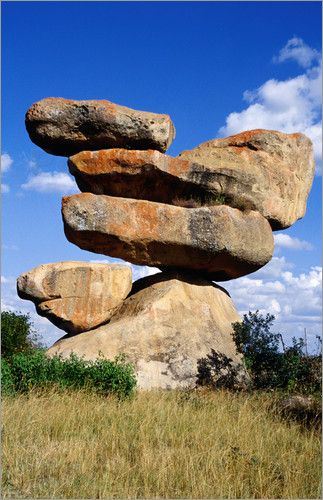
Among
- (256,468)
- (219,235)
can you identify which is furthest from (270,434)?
(219,235)

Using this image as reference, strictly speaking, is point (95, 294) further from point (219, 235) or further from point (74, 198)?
point (219, 235)

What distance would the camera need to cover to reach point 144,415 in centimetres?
1123

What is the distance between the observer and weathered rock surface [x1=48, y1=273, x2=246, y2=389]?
15.3 m

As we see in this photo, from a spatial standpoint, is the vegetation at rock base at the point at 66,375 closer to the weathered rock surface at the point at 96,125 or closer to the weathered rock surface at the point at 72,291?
the weathered rock surface at the point at 72,291

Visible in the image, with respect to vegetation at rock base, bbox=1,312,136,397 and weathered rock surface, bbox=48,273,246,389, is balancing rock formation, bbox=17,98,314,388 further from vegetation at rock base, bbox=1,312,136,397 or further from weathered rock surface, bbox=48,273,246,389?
vegetation at rock base, bbox=1,312,136,397

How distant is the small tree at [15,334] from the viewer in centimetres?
2047

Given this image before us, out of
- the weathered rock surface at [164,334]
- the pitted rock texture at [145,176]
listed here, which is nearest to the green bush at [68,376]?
the weathered rock surface at [164,334]

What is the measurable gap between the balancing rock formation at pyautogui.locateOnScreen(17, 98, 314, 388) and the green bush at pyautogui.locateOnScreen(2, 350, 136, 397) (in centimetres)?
157

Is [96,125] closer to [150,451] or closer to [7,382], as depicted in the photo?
[7,382]

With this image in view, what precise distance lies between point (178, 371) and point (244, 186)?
5.30 m

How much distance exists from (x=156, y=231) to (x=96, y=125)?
317 cm

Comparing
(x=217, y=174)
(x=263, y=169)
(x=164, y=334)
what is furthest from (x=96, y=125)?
(x=164, y=334)

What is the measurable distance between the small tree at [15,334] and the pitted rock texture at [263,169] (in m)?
8.30

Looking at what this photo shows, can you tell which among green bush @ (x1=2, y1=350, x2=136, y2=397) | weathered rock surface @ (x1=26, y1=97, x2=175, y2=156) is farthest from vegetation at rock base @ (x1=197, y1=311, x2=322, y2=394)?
weathered rock surface @ (x1=26, y1=97, x2=175, y2=156)
